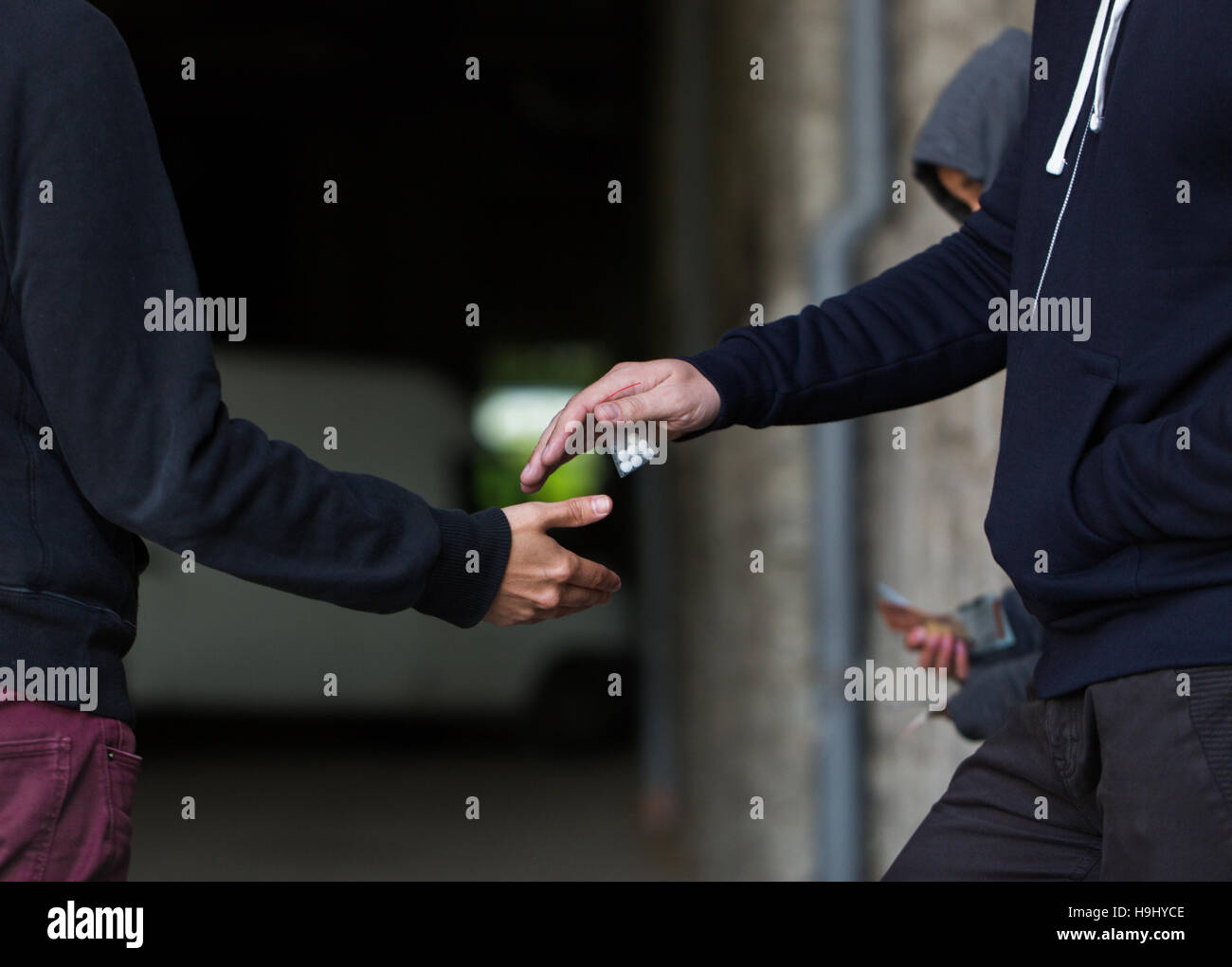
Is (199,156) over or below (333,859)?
over

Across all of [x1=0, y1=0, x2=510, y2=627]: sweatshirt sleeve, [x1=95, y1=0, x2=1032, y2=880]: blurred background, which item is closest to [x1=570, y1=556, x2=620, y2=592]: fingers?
[x1=0, y1=0, x2=510, y2=627]: sweatshirt sleeve

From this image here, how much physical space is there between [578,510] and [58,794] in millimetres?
Answer: 779

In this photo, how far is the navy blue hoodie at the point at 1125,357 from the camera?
5.08ft

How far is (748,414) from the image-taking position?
2.11 metres

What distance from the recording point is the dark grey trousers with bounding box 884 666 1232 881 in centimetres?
153

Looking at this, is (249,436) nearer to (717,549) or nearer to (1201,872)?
(1201,872)

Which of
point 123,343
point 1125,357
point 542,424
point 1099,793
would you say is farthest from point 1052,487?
point 542,424

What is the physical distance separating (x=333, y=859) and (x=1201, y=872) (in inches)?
236

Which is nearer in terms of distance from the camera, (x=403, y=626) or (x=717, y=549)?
(x=717, y=549)

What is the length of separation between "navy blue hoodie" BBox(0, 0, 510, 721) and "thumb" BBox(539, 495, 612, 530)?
42 centimetres

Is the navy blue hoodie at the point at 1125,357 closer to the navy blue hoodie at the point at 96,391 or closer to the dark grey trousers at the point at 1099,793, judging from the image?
the dark grey trousers at the point at 1099,793

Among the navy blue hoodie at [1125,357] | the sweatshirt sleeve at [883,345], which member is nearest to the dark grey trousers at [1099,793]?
the navy blue hoodie at [1125,357]

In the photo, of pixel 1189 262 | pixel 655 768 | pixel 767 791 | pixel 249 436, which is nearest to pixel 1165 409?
pixel 1189 262

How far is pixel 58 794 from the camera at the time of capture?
1598 mm
